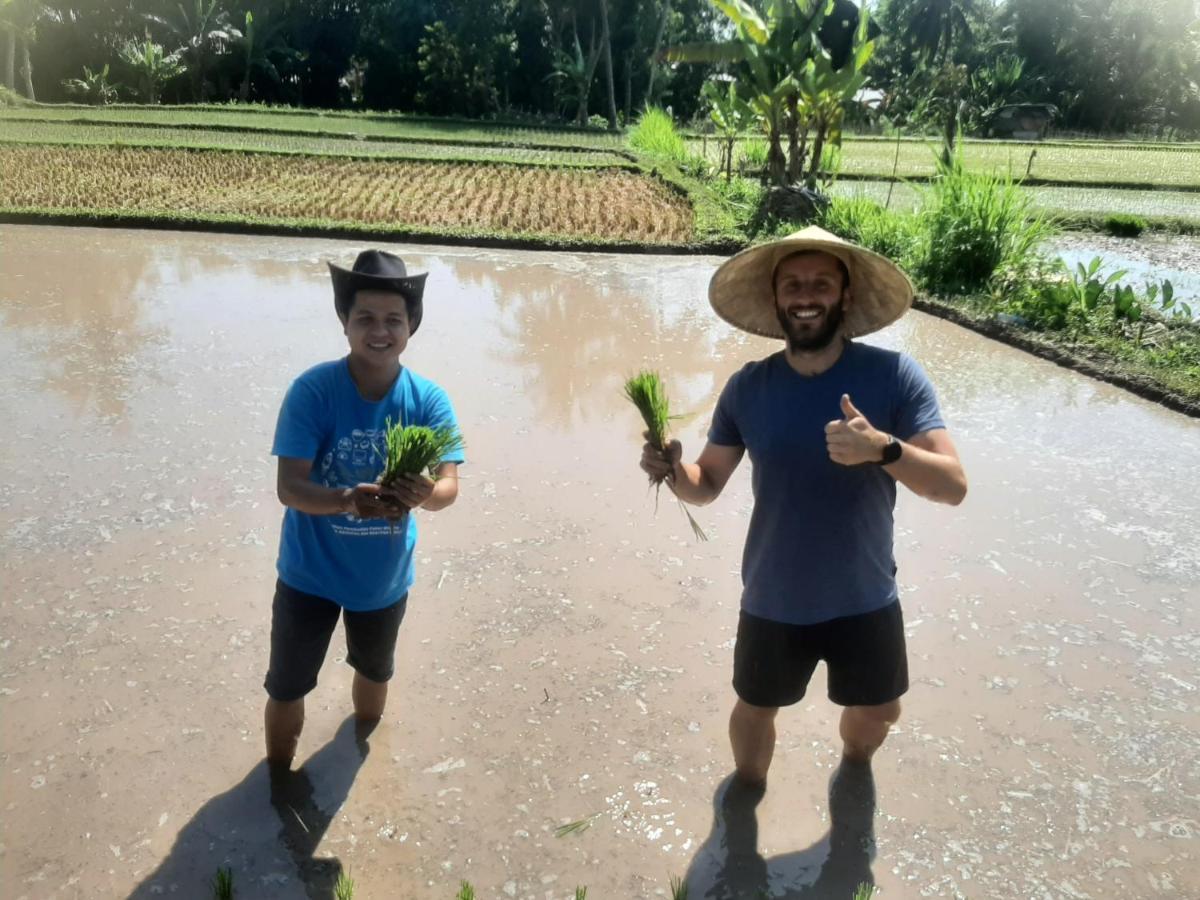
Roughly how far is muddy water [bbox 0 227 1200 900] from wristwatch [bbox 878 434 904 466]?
1165mm

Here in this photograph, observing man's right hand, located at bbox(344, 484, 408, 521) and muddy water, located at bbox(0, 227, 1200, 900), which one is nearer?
A: man's right hand, located at bbox(344, 484, 408, 521)

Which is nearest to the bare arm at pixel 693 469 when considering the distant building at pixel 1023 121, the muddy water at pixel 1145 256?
the muddy water at pixel 1145 256

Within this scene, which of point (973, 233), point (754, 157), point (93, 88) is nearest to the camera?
point (973, 233)

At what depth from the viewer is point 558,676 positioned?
131 inches

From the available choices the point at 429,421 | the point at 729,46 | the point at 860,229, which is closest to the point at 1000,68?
the point at 729,46

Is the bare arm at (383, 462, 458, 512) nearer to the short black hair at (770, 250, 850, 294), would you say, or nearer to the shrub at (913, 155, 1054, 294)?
the short black hair at (770, 250, 850, 294)

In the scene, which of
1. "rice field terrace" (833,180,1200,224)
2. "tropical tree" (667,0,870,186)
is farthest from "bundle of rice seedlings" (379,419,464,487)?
"rice field terrace" (833,180,1200,224)

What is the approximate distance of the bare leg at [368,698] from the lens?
2939mm

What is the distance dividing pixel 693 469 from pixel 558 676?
3.91ft

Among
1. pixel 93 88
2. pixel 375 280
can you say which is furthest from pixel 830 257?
pixel 93 88

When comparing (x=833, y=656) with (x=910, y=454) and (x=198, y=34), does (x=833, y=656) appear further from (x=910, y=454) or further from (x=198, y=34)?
(x=198, y=34)

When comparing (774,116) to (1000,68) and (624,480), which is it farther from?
(1000,68)

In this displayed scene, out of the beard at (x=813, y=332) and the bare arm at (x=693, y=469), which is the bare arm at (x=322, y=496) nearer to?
the bare arm at (x=693, y=469)

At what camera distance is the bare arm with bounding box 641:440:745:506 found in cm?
235
